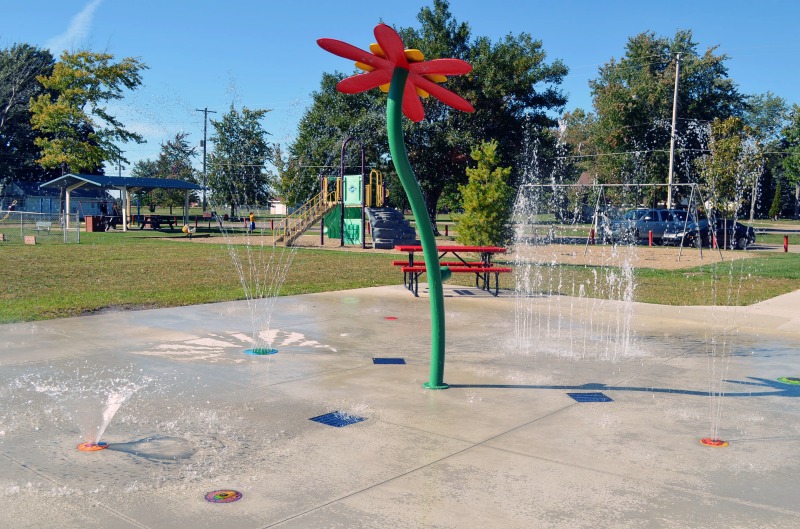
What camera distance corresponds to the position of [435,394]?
572 centimetres

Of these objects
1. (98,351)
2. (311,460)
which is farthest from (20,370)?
(311,460)

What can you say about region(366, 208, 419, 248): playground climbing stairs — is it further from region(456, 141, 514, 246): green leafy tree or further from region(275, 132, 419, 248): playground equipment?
region(456, 141, 514, 246): green leafy tree

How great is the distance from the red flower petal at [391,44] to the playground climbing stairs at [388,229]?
69.6ft

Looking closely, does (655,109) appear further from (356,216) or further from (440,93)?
(440,93)

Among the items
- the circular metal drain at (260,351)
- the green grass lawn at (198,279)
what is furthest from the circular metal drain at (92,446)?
the green grass lawn at (198,279)

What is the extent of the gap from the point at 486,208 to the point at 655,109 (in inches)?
1450

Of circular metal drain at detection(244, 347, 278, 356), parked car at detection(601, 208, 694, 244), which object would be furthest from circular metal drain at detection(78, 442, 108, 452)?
parked car at detection(601, 208, 694, 244)

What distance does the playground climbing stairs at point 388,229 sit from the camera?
27.3m

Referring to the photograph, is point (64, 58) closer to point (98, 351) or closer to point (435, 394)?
point (98, 351)

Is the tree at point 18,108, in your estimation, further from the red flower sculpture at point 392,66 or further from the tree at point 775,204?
the tree at point 775,204

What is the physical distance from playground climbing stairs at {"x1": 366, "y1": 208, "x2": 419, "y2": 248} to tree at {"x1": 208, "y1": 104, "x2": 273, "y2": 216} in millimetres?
31767

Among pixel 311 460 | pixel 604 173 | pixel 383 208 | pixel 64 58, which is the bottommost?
pixel 311 460

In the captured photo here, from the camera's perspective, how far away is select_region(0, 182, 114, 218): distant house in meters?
57.2

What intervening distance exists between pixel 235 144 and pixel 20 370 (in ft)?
188
